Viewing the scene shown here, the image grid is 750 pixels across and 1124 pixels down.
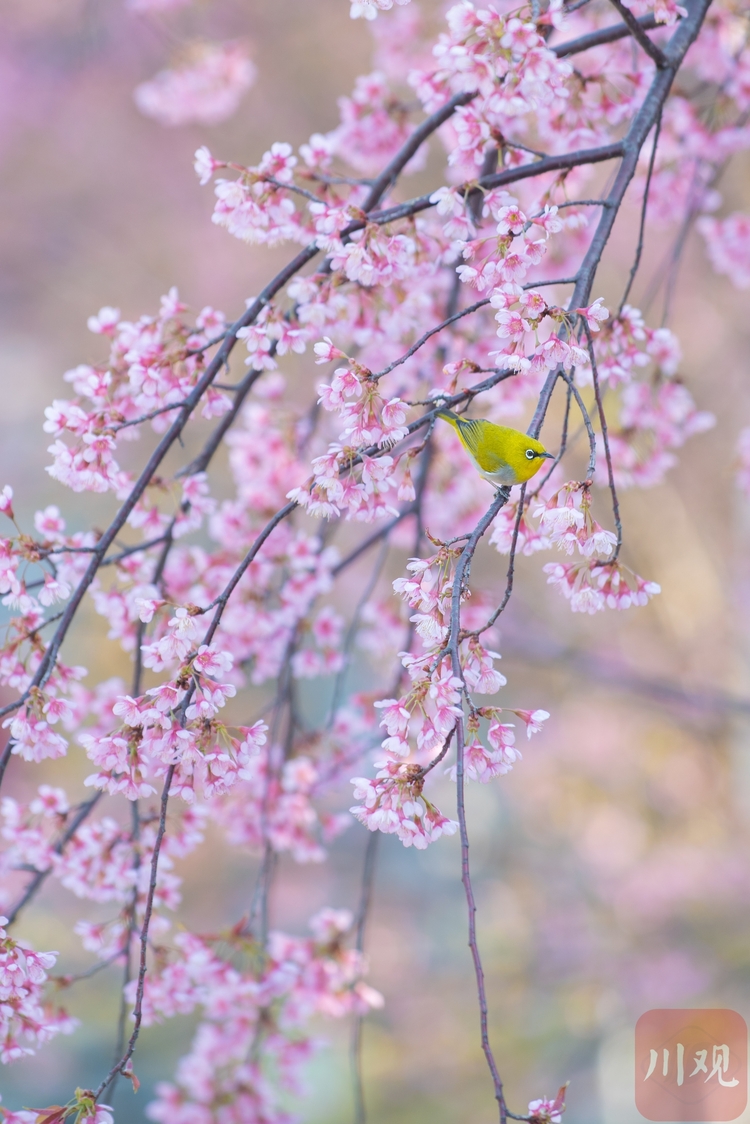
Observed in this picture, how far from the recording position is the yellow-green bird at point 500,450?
45.8 inches

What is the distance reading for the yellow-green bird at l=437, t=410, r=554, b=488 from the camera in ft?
3.82

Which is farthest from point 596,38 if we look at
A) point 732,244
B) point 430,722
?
point 430,722

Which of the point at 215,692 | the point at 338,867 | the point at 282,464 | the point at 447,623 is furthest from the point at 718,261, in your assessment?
the point at 338,867

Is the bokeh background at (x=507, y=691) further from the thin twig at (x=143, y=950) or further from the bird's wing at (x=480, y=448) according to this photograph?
the thin twig at (x=143, y=950)

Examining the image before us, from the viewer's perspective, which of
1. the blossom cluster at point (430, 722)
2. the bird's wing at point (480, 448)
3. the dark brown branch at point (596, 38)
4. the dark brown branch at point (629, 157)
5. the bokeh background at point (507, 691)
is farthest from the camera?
the bokeh background at point (507, 691)

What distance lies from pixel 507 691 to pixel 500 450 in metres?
5.05

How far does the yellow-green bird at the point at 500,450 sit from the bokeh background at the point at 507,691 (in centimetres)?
265

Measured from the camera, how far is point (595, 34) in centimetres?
144

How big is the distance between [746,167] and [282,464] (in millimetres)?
3351

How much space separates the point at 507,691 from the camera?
19.9 ft

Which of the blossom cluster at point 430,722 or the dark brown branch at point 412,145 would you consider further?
the dark brown branch at point 412,145

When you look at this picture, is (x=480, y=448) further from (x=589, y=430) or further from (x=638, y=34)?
(x=638, y=34)

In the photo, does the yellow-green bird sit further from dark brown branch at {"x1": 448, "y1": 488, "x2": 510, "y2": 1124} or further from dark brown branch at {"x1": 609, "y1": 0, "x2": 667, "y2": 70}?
dark brown branch at {"x1": 609, "y1": 0, "x2": 667, "y2": 70}

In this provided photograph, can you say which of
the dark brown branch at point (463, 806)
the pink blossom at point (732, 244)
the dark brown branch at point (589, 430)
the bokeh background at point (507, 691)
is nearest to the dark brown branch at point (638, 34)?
the dark brown branch at point (589, 430)
